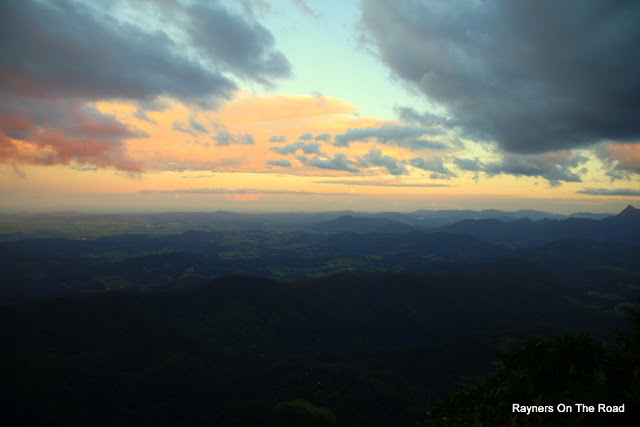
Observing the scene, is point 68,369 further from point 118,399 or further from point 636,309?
point 636,309

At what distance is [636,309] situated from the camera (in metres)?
26.2

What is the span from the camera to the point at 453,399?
30047 millimetres

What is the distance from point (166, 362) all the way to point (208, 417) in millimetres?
67401

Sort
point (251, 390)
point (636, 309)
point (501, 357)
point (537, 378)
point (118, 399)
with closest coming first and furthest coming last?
1. point (537, 378)
2. point (636, 309)
3. point (501, 357)
4. point (118, 399)
5. point (251, 390)

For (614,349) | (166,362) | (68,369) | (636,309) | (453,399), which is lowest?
(166,362)

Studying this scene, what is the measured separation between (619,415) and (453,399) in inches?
670

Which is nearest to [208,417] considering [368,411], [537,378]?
[368,411]

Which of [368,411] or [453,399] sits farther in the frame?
[368,411]

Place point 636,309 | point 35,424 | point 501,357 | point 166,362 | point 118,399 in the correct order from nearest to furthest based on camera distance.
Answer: point 636,309, point 501,357, point 35,424, point 118,399, point 166,362

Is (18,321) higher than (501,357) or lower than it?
lower

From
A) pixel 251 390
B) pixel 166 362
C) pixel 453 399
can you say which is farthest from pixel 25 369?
pixel 453 399

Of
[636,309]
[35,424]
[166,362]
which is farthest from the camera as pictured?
[166,362]

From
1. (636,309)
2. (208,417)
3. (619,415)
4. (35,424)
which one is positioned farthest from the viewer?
(208,417)

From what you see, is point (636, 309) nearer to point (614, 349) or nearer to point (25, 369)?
point (614, 349)
